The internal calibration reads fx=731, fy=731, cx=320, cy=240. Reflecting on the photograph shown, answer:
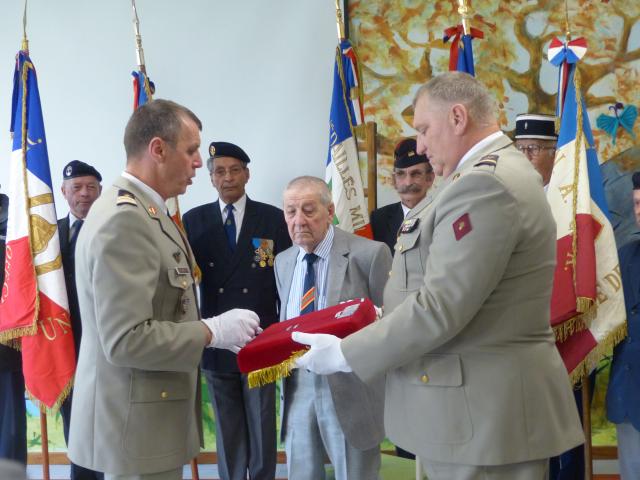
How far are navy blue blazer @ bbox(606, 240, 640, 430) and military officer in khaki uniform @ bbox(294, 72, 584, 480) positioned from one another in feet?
4.31

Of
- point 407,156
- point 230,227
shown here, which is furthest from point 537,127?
point 230,227

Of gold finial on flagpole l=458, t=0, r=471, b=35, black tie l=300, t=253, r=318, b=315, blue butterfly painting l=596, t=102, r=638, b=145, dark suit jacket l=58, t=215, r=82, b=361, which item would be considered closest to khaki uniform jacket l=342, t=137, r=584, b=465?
black tie l=300, t=253, r=318, b=315

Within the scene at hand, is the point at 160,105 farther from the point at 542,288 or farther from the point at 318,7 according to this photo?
the point at 318,7

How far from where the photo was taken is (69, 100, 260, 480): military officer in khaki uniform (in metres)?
1.80

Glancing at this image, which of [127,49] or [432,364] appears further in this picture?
[127,49]

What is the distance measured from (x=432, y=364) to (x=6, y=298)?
242cm

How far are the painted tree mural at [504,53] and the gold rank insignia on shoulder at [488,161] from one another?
2.35 m

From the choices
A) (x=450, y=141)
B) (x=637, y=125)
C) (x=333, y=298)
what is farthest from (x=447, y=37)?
(x=450, y=141)

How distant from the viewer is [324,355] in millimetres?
1846

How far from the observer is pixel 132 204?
1868 millimetres

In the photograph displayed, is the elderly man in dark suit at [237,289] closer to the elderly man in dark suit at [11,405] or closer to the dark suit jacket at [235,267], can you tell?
the dark suit jacket at [235,267]

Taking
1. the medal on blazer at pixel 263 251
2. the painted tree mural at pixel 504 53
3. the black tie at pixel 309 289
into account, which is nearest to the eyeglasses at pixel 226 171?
the medal on blazer at pixel 263 251

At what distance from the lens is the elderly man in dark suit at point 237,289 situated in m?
3.49

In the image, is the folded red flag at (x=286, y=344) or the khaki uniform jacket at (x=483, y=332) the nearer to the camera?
the khaki uniform jacket at (x=483, y=332)
